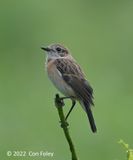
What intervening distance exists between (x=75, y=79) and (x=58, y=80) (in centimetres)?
21

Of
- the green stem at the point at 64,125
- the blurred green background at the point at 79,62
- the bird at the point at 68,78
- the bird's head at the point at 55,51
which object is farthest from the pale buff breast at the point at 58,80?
the blurred green background at the point at 79,62

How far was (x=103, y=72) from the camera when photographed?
725 inches

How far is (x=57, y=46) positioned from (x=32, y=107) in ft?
17.3

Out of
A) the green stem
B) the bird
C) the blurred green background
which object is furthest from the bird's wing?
the blurred green background

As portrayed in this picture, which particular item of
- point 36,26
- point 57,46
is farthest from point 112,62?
point 57,46

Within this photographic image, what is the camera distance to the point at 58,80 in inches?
420

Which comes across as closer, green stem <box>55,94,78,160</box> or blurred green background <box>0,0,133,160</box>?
green stem <box>55,94,78,160</box>

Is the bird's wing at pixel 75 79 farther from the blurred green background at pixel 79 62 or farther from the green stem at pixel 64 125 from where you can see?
the blurred green background at pixel 79 62

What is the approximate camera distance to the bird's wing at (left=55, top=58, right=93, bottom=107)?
10.2 metres

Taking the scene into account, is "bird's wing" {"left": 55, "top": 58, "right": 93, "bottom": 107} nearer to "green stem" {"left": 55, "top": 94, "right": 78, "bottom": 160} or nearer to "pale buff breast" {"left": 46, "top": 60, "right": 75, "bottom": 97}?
"pale buff breast" {"left": 46, "top": 60, "right": 75, "bottom": 97}

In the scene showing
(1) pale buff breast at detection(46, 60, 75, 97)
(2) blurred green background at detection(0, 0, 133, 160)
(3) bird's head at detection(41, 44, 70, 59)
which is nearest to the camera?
(1) pale buff breast at detection(46, 60, 75, 97)

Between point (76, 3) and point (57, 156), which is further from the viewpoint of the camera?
point (76, 3)

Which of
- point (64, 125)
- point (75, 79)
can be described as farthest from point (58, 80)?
point (64, 125)

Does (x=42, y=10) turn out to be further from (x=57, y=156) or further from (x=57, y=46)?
(x=57, y=46)
